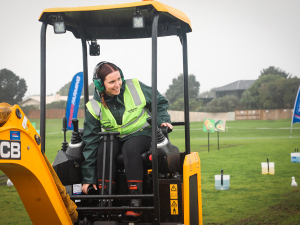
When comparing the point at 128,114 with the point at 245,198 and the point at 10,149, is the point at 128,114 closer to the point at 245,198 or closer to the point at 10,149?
the point at 10,149

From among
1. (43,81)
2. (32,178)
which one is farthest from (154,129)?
(43,81)

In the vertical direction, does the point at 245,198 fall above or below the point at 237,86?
below

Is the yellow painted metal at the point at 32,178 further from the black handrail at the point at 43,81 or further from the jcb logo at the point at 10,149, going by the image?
the black handrail at the point at 43,81

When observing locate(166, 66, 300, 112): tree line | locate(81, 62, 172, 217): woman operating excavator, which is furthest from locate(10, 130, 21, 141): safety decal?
locate(166, 66, 300, 112): tree line

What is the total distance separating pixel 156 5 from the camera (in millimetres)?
2807

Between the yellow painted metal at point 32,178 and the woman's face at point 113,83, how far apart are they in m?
1.03

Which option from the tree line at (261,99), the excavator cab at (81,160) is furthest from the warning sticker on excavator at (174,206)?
the tree line at (261,99)

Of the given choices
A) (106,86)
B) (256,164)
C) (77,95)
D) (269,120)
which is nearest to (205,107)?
(269,120)

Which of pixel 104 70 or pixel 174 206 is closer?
pixel 174 206

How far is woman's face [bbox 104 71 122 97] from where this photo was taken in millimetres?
3217

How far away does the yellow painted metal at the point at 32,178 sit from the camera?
6.90 ft

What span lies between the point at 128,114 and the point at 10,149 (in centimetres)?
132

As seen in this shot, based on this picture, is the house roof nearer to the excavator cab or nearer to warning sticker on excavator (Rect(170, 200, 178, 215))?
the excavator cab

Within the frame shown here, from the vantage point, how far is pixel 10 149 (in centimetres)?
206
